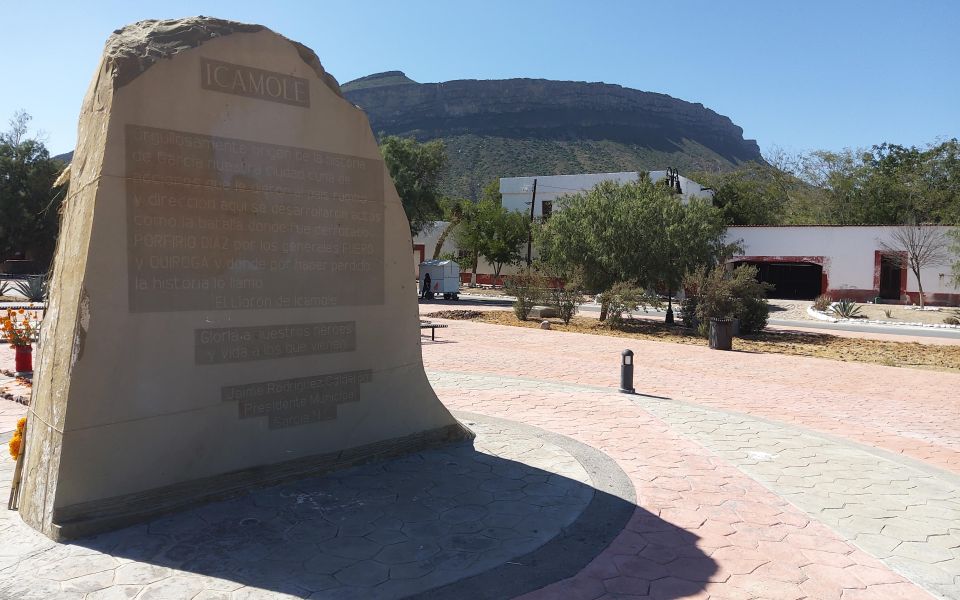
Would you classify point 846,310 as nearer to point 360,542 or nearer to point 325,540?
point 360,542

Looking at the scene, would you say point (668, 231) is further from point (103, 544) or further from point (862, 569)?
point (103, 544)

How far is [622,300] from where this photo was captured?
786 inches

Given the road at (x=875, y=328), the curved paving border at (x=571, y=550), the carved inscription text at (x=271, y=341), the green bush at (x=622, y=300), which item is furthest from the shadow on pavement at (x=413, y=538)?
the road at (x=875, y=328)

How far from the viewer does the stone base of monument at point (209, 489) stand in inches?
159

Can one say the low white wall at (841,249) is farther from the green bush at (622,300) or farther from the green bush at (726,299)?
the green bush at (622,300)

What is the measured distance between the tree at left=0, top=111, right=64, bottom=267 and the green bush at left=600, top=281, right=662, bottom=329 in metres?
37.2

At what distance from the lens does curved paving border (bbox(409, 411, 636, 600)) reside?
3568 mm

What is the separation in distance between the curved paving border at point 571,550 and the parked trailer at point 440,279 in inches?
1104

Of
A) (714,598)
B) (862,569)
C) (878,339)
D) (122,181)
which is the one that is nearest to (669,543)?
(714,598)

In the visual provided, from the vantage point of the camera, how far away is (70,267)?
432 cm

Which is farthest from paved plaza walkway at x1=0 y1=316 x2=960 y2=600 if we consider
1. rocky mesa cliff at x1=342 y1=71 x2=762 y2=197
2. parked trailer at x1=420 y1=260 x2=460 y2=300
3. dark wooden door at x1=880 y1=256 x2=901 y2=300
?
rocky mesa cliff at x1=342 y1=71 x2=762 y2=197

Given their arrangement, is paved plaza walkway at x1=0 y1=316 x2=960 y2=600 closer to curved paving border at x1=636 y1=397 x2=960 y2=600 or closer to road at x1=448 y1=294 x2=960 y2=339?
curved paving border at x1=636 y1=397 x2=960 y2=600

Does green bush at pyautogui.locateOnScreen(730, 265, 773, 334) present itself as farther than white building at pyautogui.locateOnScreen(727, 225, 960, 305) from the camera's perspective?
No

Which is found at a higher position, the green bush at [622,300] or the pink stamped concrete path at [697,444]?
the green bush at [622,300]
